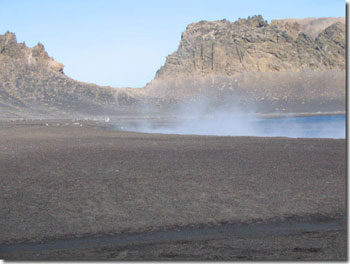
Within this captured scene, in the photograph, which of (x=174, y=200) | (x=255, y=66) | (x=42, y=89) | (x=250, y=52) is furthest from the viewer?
(x=250, y=52)

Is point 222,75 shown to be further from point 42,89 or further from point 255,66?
point 42,89

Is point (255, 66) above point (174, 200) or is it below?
above

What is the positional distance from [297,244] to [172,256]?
1.71m

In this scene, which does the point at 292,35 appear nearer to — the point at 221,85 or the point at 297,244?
the point at 221,85

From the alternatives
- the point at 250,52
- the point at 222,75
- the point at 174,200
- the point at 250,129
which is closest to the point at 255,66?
the point at 250,52

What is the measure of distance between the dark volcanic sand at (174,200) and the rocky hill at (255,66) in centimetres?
7888

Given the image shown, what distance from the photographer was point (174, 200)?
30.4ft

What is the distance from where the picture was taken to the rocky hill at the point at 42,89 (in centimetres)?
7046

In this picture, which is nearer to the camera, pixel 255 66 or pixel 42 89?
pixel 42 89

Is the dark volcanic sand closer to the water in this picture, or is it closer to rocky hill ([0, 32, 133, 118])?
the water

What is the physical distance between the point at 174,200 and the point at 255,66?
98898 millimetres

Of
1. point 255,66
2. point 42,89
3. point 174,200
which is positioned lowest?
point 174,200

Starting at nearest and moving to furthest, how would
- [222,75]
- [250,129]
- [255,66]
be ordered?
[250,129] < [222,75] < [255,66]

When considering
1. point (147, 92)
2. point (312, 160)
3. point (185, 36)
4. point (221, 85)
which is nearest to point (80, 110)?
point (147, 92)
